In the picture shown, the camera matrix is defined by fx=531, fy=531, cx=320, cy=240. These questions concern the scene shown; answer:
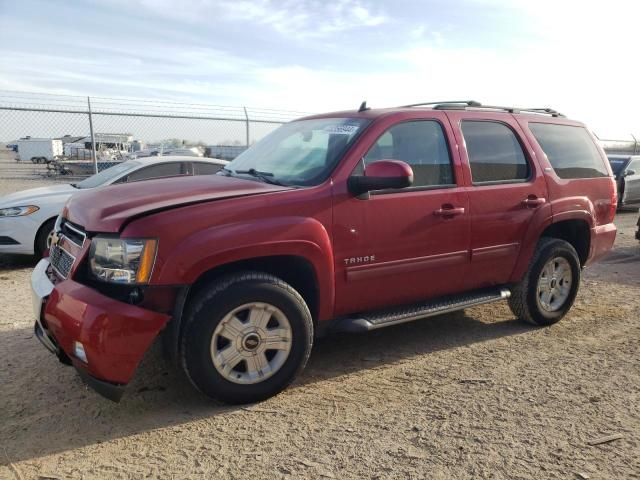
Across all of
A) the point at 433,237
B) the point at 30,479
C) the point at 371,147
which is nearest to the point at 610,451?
the point at 433,237

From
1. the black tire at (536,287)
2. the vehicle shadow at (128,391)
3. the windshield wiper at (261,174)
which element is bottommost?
the vehicle shadow at (128,391)

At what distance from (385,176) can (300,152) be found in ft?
3.03

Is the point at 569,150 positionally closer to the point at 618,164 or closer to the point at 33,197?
the point at 33,197

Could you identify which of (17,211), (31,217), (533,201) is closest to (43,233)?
(31,217)

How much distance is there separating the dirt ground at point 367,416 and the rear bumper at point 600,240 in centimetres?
90

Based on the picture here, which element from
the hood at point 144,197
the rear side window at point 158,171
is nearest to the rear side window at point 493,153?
the hood at point 144,197

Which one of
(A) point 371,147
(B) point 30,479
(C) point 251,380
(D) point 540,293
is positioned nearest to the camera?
(B) point 30,479

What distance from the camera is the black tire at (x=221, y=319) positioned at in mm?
3058

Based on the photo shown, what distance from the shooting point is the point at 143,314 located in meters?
2.90

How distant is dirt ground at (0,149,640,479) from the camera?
2.71 m

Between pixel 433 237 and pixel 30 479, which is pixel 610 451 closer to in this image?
pixel 433 237

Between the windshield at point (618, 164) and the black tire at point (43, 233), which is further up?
the windshield at point (618, 164)

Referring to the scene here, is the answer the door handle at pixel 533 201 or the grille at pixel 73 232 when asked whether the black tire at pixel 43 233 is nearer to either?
the grille at pixel 73 232

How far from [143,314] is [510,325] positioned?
3.42 meters
